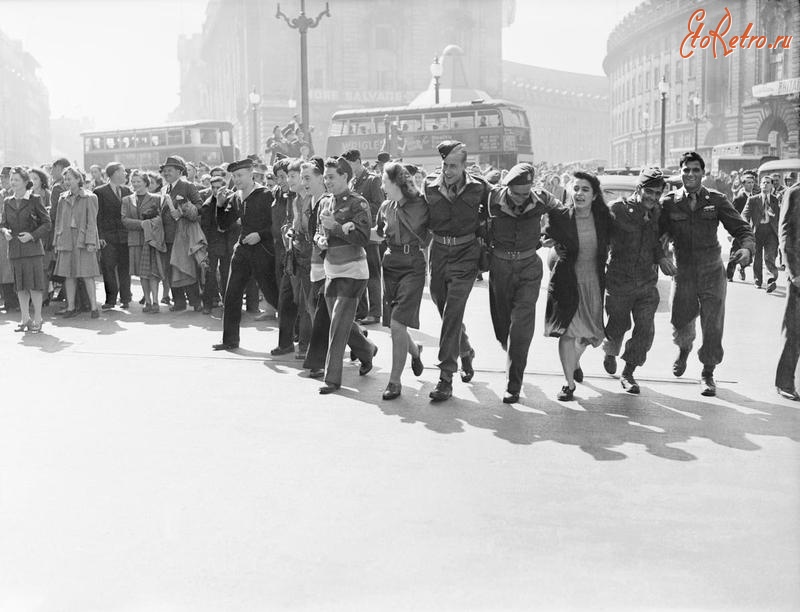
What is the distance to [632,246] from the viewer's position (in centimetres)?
767

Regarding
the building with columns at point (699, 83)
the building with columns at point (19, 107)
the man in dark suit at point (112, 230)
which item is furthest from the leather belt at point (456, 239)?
the building with columns at point (19, 107)

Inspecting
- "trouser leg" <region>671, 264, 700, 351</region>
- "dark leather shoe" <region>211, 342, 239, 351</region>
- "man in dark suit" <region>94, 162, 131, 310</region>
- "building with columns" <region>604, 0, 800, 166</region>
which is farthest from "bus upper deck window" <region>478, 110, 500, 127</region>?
"trouser leg" <region>671, 264, 700, 351</region>

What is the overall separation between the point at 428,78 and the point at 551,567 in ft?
249

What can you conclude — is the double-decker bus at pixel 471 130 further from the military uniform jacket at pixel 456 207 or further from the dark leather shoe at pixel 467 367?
the military uniform jacket at pixel 456 207

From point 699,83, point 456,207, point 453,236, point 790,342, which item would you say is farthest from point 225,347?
point 699,83

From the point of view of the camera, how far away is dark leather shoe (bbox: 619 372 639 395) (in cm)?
778

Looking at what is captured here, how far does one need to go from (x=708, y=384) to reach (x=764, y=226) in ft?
30.5

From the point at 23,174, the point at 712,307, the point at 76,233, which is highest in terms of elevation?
the point at 23,174

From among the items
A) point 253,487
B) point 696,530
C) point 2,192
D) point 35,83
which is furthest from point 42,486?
point 35,83

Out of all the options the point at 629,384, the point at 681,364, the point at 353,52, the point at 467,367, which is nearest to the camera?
the point at 629,384

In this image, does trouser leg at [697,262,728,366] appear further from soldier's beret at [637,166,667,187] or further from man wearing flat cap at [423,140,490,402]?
man wearing flat cap at [423,140,490,402]

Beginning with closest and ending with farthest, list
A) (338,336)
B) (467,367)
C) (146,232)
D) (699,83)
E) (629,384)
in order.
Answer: (629,384), (338,336), (467,367), (146,232), (699,83)

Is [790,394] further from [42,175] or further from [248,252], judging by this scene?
[42,175]

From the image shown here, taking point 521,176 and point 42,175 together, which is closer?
point 521,176
